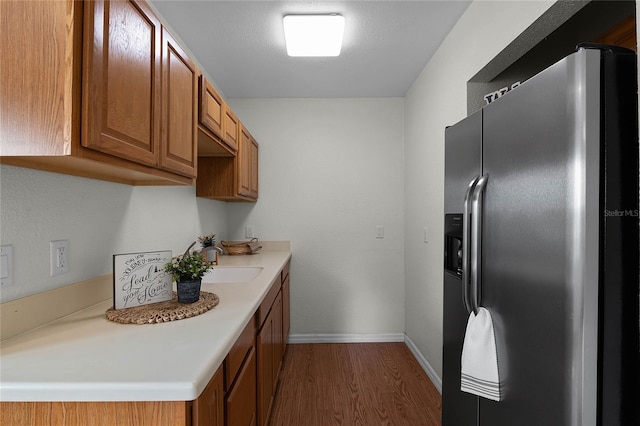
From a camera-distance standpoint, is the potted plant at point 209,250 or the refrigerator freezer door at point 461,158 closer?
the refrigerator freezer door at point 461,158

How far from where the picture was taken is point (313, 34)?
214 centimetres

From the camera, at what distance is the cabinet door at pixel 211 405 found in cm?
84

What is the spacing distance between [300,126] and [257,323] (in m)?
2.30

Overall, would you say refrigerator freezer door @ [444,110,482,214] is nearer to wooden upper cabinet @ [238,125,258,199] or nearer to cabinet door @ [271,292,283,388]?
cabinet door @ [271,292,283,388]

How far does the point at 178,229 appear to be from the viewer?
7.43 feet

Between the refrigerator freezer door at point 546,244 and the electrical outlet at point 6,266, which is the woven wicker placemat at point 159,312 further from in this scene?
the refrigerator freezer door at point 546,244

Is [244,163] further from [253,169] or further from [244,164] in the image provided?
[253,169]

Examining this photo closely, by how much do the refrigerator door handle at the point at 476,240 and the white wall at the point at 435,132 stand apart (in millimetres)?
814

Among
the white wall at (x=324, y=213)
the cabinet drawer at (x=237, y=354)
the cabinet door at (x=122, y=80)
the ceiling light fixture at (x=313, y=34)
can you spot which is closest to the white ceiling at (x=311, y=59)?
the ceiling light fixture at (x=313, y=34)

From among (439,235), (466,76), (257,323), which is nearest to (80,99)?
(257,323)

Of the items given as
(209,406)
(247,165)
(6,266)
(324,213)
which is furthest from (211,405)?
(324,213)

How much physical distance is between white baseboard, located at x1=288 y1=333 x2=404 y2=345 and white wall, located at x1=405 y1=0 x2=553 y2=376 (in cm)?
23

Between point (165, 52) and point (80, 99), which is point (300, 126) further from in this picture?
point (80, 99)

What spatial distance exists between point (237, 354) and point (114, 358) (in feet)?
1.45
